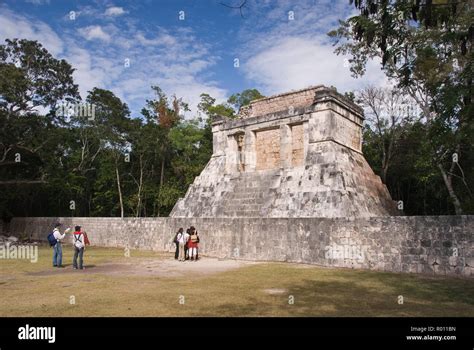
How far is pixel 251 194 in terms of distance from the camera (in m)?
16.7

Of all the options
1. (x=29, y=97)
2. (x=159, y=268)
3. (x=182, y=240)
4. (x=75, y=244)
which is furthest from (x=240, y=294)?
(x=29, y=97)

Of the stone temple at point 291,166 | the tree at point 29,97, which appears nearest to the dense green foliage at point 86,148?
the tree at point 29,97

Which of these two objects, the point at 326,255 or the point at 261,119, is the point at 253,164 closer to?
the point at 261,119

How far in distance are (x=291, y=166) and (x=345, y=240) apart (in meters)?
5.75

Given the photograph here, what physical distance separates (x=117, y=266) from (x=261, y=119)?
907 centimetres

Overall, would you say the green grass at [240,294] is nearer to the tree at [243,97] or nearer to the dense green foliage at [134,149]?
the dense green foliage at [134,149]

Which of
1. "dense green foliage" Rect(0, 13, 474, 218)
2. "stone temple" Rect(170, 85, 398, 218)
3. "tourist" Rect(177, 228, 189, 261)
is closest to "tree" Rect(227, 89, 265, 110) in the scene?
"dense green foliage" Rect(0, 13, 474, 218)

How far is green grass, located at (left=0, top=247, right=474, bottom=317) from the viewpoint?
5.86 metres

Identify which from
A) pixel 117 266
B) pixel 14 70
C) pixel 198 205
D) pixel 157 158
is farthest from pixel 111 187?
pixel 117 266

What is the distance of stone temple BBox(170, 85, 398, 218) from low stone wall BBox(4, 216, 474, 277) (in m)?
1.78

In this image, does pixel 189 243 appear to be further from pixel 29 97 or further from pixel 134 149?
pixel 134 149

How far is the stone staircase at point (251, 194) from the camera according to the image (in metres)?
15.9

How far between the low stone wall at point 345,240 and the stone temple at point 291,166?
A: 1.78 meters

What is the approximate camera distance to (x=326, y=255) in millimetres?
11344
